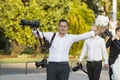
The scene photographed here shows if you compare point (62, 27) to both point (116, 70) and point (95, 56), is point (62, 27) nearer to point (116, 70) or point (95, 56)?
point (116, 70)

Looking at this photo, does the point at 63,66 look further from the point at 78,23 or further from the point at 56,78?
the point at 78,23

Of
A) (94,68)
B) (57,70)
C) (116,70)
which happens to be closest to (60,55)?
(57,70)

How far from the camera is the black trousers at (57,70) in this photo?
8.80m

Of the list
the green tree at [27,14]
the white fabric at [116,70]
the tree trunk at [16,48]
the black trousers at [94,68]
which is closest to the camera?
the white fabric at [116,70]

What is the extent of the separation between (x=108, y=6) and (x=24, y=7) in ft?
43.8

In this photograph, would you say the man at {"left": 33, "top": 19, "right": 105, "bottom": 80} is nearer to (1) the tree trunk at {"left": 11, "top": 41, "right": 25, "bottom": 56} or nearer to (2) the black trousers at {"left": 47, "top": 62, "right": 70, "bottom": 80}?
(2) the black trousers at {"left": 47, "top": 62, "right": 70, "bottom": 80}

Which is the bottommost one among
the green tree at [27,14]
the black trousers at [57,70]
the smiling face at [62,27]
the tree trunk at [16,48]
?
the tree trunk at [16,48]

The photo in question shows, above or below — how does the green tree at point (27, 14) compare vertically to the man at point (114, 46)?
below

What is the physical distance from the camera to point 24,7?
35.5m

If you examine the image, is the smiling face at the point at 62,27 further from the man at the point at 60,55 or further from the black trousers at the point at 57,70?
the black trousers at the point at 57,70

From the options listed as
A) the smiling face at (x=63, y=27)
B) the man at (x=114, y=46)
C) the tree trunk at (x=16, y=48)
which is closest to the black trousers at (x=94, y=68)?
the man at (x=114, y=46)

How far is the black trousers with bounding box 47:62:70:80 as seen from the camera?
8.80 meters

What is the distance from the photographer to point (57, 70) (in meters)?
8.81

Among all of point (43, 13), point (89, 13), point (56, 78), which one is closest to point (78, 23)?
point (43, 13)
